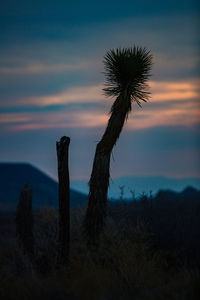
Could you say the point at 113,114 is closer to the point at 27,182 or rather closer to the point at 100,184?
the point at 100,184

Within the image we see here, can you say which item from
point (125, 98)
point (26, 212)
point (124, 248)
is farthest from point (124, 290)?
point (125, 98)

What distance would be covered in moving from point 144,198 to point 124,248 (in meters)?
3.48

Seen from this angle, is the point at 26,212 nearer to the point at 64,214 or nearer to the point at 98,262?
the point at 64,214

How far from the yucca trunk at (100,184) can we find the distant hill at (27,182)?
59122 millimetres

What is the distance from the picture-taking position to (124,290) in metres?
8.41

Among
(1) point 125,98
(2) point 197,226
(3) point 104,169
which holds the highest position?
(1) point 125,98

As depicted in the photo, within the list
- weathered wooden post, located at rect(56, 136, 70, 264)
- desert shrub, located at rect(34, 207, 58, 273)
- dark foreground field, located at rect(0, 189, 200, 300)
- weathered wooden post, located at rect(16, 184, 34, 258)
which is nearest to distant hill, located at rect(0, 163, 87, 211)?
desert shrub, located at rect(34, 207, 58, 273)

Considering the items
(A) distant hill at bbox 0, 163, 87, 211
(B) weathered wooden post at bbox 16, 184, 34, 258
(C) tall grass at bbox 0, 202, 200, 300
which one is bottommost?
(C) tall grass at bbox 0, 202, 200, 300

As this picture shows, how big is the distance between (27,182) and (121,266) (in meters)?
74.8

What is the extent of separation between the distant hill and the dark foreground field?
58839 mm

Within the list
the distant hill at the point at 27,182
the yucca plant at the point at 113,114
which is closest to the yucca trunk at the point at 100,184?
the yucca plant at the point at 113,114

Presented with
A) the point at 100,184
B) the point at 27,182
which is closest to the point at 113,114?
the point at 100,184

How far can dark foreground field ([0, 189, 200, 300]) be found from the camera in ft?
26.3

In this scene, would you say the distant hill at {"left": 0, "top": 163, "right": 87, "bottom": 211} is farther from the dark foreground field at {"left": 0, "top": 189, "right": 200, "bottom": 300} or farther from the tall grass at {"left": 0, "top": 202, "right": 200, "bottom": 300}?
the tall grass at {"left": 0, "top": 202, "right": 200, "bottom": 300}
